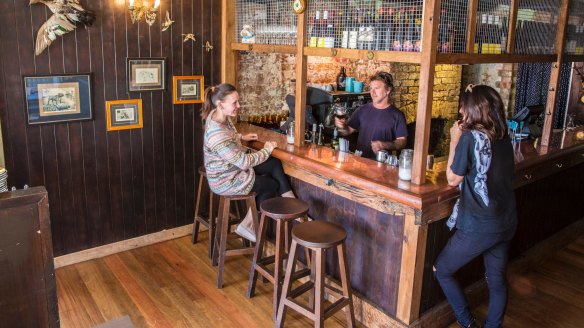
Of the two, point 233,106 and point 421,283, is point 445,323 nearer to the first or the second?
point 421,283

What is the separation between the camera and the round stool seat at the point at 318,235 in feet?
8.66

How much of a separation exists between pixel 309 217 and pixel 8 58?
7.66ft

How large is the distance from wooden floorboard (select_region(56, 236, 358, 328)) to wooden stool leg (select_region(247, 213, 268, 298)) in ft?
0.24

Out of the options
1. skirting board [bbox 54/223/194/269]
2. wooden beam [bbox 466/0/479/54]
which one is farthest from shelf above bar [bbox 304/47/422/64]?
skirting board [bbox 54/223/194/269]

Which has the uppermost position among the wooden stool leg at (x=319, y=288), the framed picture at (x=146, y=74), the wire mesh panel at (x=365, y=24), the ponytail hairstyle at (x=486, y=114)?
the wire mesh panel at (x=365, y=24)

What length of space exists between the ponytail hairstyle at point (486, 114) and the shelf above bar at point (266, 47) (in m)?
1.45

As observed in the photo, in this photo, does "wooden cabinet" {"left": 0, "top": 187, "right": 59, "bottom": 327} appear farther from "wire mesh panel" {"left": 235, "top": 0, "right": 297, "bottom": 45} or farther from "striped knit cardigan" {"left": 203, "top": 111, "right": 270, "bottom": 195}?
"wire mesh panel" {"left": 235, "top": 0, "right": 297, "bottom": 45}

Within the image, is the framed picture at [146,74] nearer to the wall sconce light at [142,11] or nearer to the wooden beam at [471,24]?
the wall sconce light at [142,11]

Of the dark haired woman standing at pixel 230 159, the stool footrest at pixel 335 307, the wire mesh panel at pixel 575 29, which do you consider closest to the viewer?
the stool footrest at pixel 335 307

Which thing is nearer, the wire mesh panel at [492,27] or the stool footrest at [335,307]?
the stool footrest at [335,307]

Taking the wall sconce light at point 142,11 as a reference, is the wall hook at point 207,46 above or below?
below

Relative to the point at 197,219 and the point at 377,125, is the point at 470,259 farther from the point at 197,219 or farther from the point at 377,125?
the point at 197,219

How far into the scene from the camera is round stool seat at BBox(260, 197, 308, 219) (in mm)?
3008

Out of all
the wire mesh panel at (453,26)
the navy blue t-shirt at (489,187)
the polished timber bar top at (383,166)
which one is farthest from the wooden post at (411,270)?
the wire mesh panel at (453,26)
